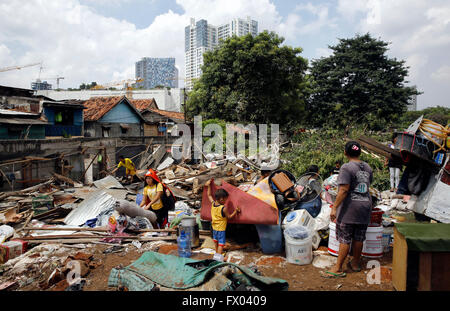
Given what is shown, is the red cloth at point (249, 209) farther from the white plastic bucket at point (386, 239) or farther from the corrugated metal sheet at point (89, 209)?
the corrugated metal sheet at point (89, 209)

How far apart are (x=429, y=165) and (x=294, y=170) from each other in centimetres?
693

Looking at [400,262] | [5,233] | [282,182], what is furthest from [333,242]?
[5,233]

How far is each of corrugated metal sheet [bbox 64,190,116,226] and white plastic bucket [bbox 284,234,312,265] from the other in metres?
4.40

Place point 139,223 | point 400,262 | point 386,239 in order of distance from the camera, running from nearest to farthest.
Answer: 1. point 400,262
2. point 386,239
3. point 139,223

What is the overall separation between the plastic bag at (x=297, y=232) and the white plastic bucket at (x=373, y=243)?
0.79 metres

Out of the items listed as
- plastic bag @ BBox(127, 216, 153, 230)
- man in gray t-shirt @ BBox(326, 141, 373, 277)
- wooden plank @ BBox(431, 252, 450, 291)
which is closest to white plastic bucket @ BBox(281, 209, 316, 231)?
man in gray t-shirt @ BBox(326, 141, 373, 277)

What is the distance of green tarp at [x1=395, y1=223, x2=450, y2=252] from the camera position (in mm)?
2857

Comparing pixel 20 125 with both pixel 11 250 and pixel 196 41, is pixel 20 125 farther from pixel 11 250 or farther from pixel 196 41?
pixel 196 41

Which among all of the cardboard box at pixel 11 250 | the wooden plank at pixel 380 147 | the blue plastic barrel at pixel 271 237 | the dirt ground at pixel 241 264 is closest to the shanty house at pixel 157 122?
the cardboard box at pixel 11 250

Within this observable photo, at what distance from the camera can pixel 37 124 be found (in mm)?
17453

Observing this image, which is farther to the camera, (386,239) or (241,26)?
(241,26)

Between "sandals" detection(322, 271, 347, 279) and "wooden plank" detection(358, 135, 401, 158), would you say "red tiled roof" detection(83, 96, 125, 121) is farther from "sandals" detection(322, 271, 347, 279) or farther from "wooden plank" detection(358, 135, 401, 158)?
"sandals" detection(322, 271, 347, 279)

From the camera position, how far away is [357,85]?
86.0 feet

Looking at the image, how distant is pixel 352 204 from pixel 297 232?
0.88 m
